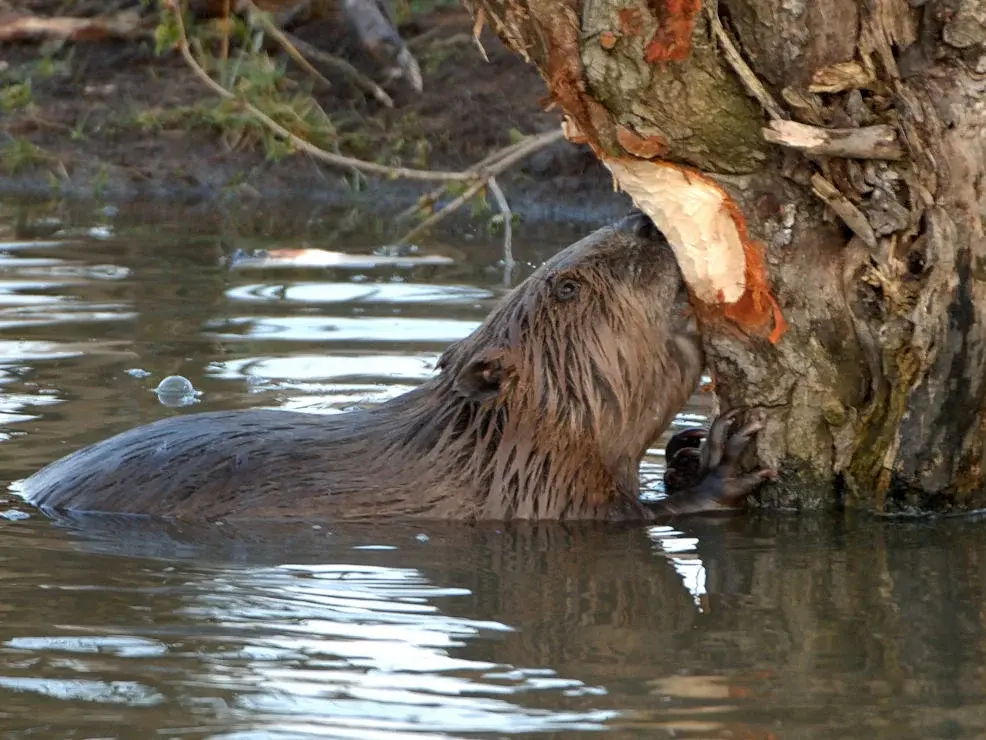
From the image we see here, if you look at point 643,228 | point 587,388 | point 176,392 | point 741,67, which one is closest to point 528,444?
point 587,388

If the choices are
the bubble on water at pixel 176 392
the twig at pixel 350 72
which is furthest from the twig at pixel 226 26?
the bubble on water at pixel 176 392

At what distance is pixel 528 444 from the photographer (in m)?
4.18

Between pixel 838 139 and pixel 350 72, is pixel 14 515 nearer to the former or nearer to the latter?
pixel 838 139

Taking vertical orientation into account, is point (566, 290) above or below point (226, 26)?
below

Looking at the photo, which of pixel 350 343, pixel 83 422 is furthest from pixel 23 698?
pixel 350 343

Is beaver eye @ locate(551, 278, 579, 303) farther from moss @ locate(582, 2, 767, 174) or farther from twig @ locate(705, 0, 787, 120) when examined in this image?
twig @ locate(705, 0, 787, 120)

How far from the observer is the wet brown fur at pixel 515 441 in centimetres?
415

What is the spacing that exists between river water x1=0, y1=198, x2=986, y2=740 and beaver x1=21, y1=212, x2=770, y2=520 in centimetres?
9

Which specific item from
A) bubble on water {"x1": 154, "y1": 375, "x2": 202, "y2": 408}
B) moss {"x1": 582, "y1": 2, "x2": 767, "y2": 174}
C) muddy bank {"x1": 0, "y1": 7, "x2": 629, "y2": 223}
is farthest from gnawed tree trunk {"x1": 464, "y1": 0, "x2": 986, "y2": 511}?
muddy bank {"x1": 0, "y1": 7, "x2": 629, "y2": 223}

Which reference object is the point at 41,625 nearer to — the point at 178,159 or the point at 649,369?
the point at 649,369

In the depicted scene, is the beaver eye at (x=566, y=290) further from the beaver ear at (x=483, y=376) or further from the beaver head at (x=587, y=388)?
the beaver ear at (x=483, y=376)

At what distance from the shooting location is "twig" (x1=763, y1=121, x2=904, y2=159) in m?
3.66

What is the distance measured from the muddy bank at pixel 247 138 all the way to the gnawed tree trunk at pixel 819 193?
17.8 feet

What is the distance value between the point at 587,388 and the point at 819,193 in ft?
2.34
